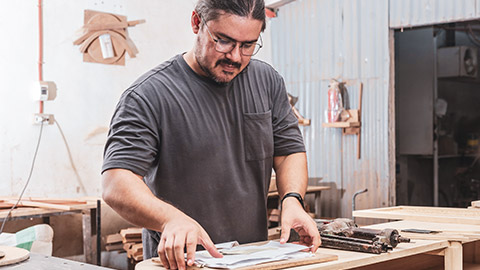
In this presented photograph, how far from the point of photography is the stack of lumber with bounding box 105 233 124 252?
5.07 m

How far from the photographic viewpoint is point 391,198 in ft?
20.2

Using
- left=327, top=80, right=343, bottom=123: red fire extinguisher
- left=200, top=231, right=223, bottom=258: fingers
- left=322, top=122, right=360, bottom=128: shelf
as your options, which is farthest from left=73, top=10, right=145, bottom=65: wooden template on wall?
left=200, top=231, right=223, bottom=258: fingers

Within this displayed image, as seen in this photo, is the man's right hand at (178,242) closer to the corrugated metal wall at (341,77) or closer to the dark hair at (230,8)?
the dark hair at (230,8)

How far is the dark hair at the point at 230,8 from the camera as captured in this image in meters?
1.82

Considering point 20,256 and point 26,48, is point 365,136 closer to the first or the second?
point 26,48

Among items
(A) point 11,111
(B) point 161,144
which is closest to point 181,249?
(B) point 161,144

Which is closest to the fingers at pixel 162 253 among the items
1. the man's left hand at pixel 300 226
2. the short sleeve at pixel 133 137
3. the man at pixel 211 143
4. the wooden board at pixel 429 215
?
the man at pixel 211 143

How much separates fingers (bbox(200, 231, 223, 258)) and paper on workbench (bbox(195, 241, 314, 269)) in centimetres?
1

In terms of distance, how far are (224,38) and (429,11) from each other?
14.6ft

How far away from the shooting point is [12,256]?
222cm

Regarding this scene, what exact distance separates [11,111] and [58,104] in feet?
1.44

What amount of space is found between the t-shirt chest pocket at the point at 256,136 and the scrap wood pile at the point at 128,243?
2.96 meters

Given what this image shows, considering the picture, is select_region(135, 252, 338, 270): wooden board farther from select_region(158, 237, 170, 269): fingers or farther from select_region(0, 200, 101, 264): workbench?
select_region(0, 200, 101, 264): workbench

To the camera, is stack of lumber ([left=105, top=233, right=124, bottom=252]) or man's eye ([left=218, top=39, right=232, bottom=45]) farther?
stack of lumber ([left=105, top=233, right=124, bottom=252])
